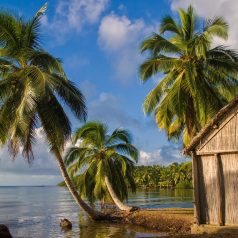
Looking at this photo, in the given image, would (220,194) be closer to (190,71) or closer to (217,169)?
(217,169)

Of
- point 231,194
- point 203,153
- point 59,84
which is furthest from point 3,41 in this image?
point 231,194

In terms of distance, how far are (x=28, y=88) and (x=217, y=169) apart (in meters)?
8.83

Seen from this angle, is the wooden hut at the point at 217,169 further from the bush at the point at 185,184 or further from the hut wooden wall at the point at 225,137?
the bush at the point at 185,184

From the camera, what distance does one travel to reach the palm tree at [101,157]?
27656mm

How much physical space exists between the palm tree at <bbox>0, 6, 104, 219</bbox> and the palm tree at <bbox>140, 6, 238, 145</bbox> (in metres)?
4.14

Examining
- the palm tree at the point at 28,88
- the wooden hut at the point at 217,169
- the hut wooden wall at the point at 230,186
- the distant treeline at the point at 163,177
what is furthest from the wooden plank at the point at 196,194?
the distant treeline at the point at 163,177

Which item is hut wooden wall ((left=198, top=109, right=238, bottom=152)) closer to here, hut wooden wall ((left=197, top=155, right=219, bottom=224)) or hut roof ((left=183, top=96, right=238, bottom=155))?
hut roof ((left=183, top=96, right=238, bottom=155))

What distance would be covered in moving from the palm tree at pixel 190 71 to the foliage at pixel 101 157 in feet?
24.2

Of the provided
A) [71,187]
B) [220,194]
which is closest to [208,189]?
[220,194]

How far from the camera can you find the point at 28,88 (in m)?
18.4

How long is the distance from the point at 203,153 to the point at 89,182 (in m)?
14.3

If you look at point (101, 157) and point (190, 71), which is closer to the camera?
point (190, 71)

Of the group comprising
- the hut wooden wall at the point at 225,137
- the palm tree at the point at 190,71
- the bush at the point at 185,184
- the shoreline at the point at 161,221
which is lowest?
the shoreline at the point at 161,221

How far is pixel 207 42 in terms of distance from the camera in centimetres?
1959
